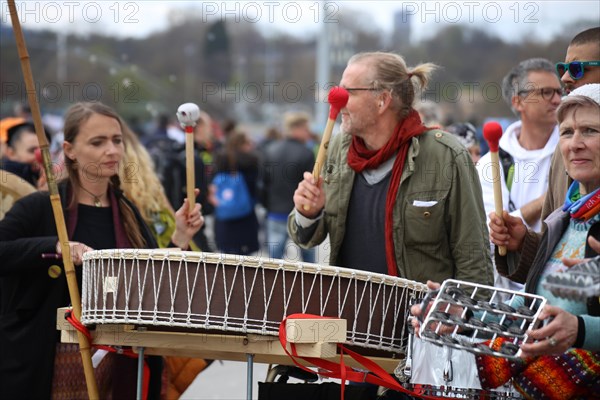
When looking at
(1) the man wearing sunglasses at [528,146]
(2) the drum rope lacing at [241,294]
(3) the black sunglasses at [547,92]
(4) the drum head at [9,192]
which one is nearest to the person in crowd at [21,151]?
(4) the drum head at [9,192]

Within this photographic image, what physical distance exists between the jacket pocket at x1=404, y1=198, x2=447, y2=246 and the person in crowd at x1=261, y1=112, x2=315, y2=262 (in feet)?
23.1

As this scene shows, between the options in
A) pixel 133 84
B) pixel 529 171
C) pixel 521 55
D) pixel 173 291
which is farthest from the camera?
pixel 521 55

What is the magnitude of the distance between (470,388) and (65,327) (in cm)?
168

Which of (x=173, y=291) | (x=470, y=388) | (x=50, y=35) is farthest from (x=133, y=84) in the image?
(x=50, y=35)

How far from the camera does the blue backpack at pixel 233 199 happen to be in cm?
1124

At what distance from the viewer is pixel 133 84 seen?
28.3ft

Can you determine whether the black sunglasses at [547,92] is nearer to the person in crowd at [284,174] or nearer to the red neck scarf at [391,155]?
the red neck scarf at [391,155]

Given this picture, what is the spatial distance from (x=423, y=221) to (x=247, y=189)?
7.17m

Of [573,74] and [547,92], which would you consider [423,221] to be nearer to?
[573,74]

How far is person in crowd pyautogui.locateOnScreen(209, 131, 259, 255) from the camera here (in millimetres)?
11266

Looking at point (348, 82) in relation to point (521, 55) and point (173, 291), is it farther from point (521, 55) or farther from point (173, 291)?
point (521, 55)

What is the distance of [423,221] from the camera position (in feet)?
14.6

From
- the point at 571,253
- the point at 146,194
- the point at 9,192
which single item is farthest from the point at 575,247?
the point at 9,192

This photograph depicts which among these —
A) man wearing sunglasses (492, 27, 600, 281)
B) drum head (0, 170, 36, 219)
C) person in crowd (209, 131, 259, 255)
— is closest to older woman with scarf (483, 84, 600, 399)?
man wearing sunglasses (492, 27, 600, 281)
